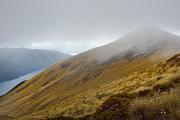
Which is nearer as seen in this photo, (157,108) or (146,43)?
(157,108)

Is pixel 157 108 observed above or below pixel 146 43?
below

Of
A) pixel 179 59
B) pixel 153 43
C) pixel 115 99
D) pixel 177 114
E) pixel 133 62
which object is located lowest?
pixel 177 114

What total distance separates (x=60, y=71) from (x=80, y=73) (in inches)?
1450

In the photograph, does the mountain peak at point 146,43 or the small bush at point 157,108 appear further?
the mountain peak at point 146,43

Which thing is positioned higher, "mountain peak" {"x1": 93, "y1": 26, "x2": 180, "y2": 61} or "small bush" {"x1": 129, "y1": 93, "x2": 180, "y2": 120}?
"mountain peak" {"x1": 93, "y1": 26, "x2": 180, "y2": 61}

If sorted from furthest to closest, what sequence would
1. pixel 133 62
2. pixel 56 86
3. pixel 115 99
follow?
pixel 56 86 < pixel 133 62 < pixel 115 99

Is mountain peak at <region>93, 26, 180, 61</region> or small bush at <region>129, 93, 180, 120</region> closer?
small bush at <region>129, 93, 180, 120</region>

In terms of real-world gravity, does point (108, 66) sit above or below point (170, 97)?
above

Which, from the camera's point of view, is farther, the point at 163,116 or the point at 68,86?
the point at 68,86

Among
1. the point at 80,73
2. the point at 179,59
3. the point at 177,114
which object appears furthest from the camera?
the point at 80,73

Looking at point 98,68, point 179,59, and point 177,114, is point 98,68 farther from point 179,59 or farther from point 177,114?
point 177,114

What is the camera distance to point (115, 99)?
57.0ft

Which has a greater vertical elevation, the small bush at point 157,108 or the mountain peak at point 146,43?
the mountain peak at point 146,43

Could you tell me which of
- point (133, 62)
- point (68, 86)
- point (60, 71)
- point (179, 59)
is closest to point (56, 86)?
point (68, 86)
